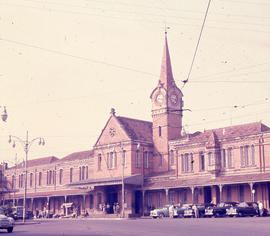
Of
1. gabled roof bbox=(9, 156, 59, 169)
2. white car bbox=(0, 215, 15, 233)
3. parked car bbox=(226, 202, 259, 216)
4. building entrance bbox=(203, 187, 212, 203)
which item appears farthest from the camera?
gabled roof bbox=(9, 156, 59, 169)

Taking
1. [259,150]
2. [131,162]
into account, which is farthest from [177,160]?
[259,150]

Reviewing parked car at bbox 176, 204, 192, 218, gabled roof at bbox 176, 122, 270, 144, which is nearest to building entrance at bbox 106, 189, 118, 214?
gabled roof at bbox 176, 122, 270, 144

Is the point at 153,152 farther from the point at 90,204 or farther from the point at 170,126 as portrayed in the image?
the point at 90,204

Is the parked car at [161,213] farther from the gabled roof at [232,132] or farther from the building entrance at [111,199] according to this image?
the building entrance at [111,199]

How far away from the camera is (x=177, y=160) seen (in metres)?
61.9

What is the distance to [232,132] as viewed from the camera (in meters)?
57.8

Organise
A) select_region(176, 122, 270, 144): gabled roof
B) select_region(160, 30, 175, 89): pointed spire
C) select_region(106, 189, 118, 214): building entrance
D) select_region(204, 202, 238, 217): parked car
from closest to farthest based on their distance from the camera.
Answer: select_region(204, 202, 238, 217): parked car → select_region(176, 122, 270, 144): gabled roof → select_region(106, 189, 118, 214): building entrance → select_region(160, 30, 175, 89): pointed spire

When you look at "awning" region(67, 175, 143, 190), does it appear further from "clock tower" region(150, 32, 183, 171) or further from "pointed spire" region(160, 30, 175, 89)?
"pointed spire" region(160, 30, 175, 89)

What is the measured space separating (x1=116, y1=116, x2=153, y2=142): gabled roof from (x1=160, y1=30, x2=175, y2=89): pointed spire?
732 cm

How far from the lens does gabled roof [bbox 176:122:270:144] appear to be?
55.2 m

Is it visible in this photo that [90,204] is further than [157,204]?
Yes

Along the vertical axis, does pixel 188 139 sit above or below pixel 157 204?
above

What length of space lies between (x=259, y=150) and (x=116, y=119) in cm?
2354

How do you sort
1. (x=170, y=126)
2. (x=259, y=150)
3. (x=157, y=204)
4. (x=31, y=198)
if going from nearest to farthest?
(x=259, y=150) → (x=157, y=204) → (x=170, y=126) → (x=31, y=198)
